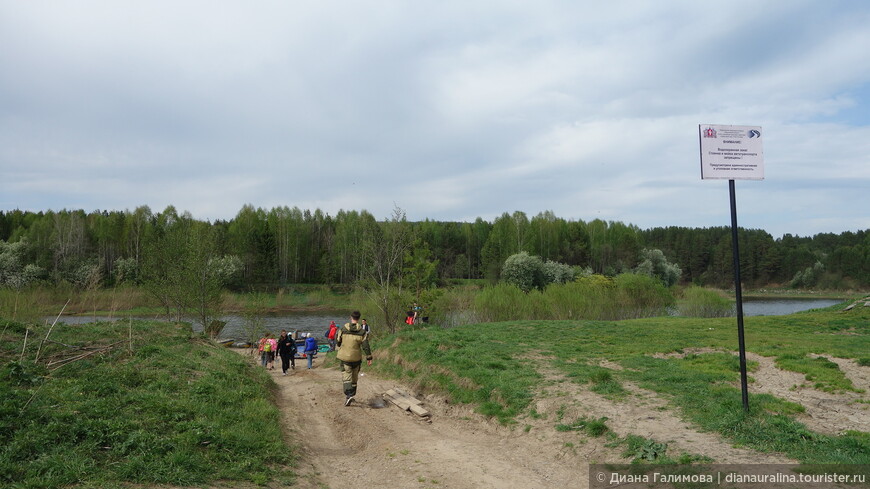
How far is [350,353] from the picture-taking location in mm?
12281

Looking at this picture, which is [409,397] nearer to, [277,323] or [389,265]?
[389,265]

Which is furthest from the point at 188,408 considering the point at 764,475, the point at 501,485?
the point at 764,475

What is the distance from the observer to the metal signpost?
880 cm

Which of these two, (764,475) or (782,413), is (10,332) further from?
(782,413)

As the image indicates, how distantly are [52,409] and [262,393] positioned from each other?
5.36 m

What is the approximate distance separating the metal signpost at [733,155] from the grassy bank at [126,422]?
8297mm

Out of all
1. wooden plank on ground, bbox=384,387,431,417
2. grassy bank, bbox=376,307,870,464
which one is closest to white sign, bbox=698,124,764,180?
grassy bank, bbox=376,307,870,464

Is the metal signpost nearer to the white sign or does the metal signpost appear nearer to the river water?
the white sign

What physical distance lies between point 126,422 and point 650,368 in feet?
38.7

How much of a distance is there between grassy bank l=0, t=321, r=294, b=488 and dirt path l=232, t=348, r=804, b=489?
3.06 ft

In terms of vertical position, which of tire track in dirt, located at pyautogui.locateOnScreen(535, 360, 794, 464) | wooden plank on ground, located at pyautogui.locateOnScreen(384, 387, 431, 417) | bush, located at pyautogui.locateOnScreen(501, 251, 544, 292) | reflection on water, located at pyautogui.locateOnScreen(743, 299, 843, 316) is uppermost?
bush, located at pyautogui.locateOnScreen(501, 251, 544, 292)

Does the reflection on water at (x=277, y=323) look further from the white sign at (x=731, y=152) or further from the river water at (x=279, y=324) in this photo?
the white sign at (x=731, y=152)

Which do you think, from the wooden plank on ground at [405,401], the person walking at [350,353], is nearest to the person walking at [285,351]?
the wooden plank on ground at [405,401]

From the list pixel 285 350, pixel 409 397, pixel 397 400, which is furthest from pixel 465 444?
pixel 285 350
